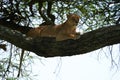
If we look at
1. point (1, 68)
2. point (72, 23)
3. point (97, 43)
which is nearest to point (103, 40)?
point (97, 43)

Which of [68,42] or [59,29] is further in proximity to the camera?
[59,29]

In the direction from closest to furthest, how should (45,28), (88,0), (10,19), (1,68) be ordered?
1. (45,28)
2. (10,19)
3. (88,0)
4. (1,68)

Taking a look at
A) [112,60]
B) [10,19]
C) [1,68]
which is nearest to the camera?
[112,60]

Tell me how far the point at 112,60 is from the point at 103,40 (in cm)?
111

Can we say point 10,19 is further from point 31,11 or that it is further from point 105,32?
point 105,32

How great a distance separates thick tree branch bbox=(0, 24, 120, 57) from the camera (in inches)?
194

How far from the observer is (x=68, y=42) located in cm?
515

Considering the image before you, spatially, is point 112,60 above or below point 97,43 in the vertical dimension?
below

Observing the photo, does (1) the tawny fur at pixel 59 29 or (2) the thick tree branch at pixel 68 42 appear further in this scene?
(1) the tawny fur at pixel 59 29

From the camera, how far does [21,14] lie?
7543 millimetres

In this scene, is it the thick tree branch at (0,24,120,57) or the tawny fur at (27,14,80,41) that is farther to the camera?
the tawny fur at (27,14,80,41)

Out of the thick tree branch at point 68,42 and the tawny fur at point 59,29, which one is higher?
the thick tree branch at point 68,42

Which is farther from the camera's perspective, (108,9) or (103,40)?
(108,9)

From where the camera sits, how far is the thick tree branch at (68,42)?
194 inches
